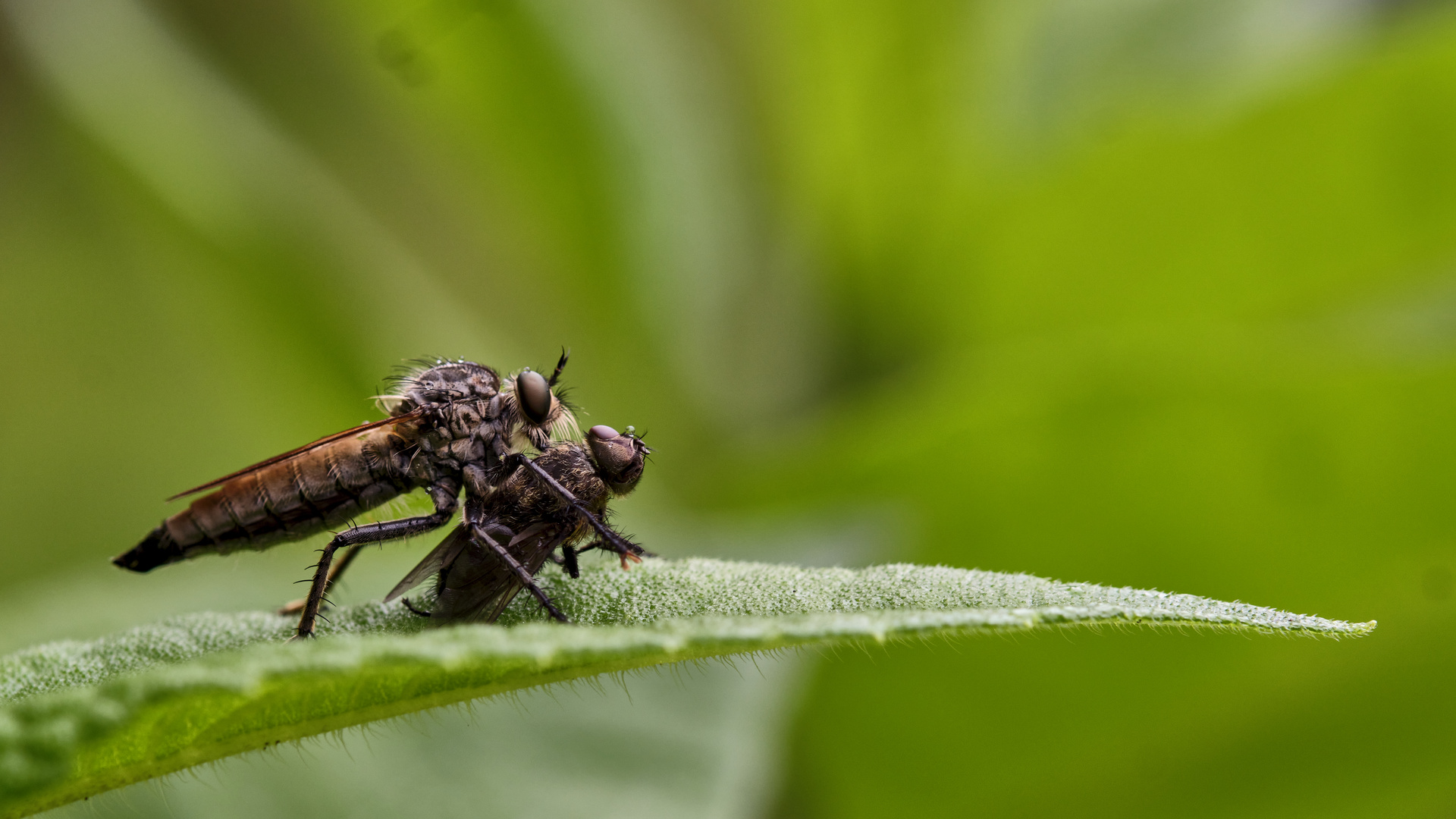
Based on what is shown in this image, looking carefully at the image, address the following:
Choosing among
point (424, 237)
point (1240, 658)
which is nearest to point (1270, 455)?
point (1240, 658)

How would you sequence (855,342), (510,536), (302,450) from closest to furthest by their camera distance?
(510,536)
(302,450)
(855,342)

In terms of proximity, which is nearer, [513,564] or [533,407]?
[513,564]

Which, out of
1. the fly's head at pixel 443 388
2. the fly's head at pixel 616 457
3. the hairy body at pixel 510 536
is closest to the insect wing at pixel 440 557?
the hairy body at pixel 510 536

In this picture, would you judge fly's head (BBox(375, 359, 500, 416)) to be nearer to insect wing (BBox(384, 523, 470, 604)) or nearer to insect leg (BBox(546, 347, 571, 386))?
insect leg (BBox(546, 347, 571, 386))

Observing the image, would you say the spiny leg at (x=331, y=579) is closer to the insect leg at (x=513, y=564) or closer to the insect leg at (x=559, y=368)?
the insect leg at (x=513, y=564)

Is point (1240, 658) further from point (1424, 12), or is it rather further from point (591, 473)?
point (1424, 12)

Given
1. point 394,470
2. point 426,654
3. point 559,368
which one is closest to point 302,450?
point 394,470

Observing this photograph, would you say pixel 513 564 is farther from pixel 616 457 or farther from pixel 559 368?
pixel 559 368
